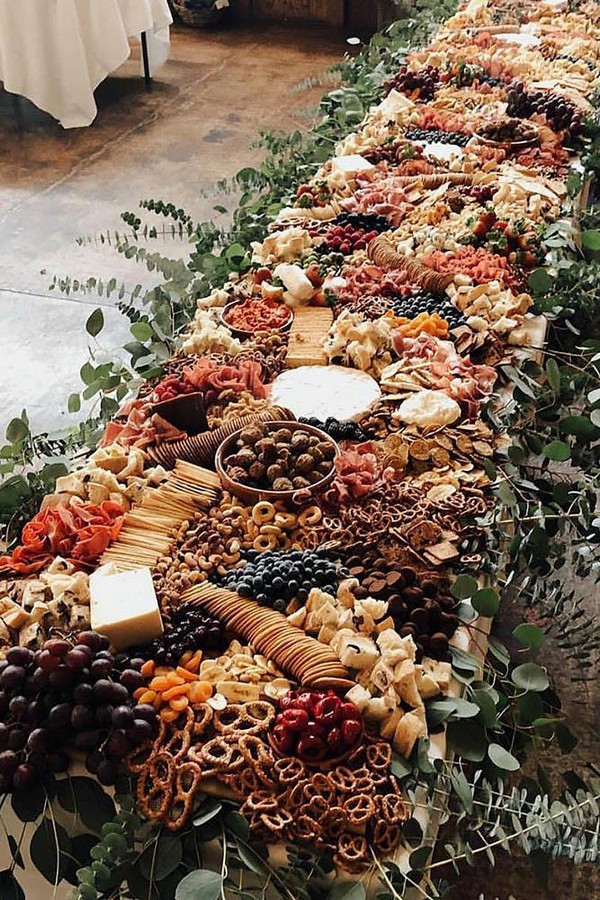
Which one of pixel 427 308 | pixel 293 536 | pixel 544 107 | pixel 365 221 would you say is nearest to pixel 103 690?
pixel 293 536

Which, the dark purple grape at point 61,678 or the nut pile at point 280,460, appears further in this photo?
the nut pile at point 280,460

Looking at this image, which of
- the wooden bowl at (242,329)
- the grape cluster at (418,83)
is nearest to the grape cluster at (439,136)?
the grape cluster at (418,83)

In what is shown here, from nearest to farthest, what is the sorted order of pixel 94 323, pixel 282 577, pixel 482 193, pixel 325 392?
pixel 282 577, pixel 325 392, pixel 94 323, pixel 482 193

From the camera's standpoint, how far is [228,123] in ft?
19.9

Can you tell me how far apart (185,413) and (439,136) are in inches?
74.4

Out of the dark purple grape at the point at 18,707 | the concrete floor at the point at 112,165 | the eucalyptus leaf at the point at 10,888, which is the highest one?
A: the dark purple grape at the point at 18,707

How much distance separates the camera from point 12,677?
4.62ft

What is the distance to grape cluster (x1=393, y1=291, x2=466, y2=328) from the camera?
2.45m

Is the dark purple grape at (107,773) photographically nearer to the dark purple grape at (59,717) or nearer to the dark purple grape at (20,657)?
the dark purple grape at (59,717)

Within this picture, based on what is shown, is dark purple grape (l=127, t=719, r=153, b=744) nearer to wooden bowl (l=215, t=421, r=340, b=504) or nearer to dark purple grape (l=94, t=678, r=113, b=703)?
dark purple grape (l=94, t=678, r=113, b=703)

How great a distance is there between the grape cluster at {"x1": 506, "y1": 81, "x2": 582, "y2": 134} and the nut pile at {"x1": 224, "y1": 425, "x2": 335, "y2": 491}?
2.18m

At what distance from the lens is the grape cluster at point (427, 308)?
8.05ft

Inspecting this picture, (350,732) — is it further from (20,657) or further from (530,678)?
(20,657)

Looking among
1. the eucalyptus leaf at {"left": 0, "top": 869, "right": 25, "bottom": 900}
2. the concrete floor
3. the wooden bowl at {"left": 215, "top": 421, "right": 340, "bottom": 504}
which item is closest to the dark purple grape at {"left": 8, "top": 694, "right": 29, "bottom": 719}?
the eucalyptus leaf at {"left": 0, "top": 869, "right": 25, "bottom": 900}
